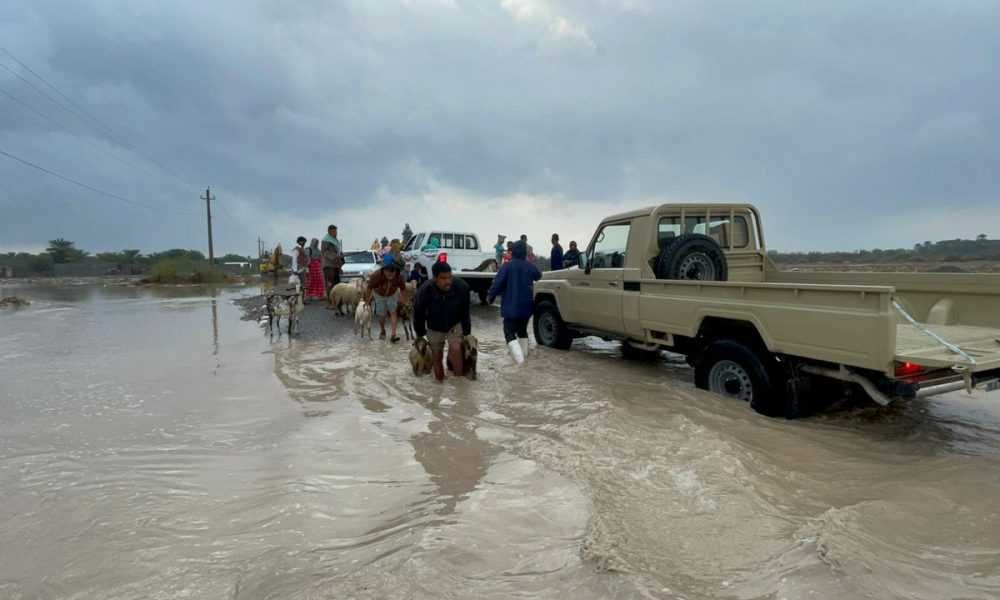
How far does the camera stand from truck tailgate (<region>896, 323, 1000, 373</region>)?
393 centimetres

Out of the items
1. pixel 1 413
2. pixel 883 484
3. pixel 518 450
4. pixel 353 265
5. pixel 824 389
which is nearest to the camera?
pixel 883 484

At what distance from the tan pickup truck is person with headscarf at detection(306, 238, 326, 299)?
962 cm

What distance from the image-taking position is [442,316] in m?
7.19

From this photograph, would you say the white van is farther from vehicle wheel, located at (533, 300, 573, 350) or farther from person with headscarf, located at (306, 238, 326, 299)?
vehicle wheel, located at (533, 300, 573, 350)

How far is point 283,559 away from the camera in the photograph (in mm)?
2951

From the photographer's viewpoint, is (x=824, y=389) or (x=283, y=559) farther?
(x=824, y=389)

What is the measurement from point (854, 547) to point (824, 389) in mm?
2949

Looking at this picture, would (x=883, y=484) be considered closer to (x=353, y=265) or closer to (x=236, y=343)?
(x=236, y=343)

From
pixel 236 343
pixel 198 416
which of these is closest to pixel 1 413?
pixel 198 416

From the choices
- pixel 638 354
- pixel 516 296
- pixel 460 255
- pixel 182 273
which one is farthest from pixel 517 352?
pixel 182 273

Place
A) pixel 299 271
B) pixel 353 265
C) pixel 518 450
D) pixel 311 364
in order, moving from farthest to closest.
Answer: pixel 353 265 < pixel 299 271 < pixel 311 364 < pixel 518 450

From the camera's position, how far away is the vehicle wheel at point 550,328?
9.02m

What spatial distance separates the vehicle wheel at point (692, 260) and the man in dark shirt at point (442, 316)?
2535 mm

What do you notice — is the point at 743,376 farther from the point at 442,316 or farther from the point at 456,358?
the point at 442,316
